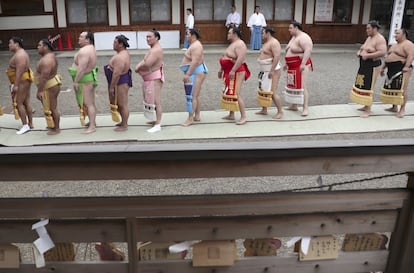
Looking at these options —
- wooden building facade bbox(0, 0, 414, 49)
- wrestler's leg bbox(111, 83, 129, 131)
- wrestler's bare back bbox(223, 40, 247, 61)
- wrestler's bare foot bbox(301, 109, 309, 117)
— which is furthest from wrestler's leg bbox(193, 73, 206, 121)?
wooden building facade bbox(0, 0, 414, 49)

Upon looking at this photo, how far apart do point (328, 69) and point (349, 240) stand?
10953mm

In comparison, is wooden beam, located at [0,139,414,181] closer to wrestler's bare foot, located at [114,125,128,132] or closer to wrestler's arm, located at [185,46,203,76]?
wrestler's arm, located at [185,46,203,76]

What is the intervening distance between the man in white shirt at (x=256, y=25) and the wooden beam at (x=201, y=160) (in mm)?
14177

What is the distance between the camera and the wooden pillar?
92.1 inches

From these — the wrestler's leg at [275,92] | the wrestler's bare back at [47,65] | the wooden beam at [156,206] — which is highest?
the wrestler's bare back at [47,65]

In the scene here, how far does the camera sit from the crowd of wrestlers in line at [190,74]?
21.6 ft

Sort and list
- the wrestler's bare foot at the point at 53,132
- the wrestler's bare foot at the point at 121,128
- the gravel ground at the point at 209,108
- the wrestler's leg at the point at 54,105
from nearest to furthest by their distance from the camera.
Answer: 1. the gravel ground at the point at 209,108
2. the wrestler's leg at the point at 54,105
3. the wrestler's bare foot at the point at 53,132
4. the wrestler's bare foot at the point at 121,128

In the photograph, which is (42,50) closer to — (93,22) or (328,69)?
(328,69)

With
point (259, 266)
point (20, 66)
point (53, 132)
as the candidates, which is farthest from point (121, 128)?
point (259, 266)

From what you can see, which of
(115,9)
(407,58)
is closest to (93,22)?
(115,9)

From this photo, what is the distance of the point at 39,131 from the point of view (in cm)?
727

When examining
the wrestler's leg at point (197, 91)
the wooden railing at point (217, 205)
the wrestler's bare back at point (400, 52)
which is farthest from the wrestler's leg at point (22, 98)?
the wrestler's bare back at point (400, 52)

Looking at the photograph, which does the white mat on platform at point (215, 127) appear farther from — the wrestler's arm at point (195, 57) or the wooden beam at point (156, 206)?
the wooden beam at point (156, 206)

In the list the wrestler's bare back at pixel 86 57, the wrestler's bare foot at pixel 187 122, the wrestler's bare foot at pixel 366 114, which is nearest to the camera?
the wrestler's bare back at pixel 86 57
